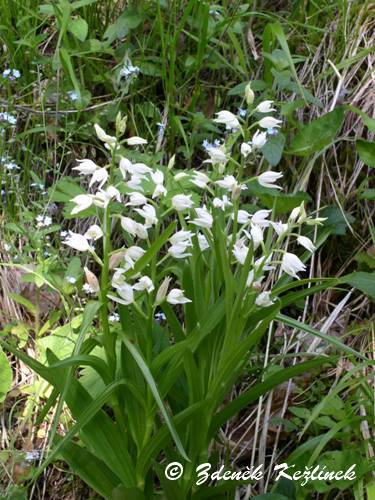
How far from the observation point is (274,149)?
2434 mm

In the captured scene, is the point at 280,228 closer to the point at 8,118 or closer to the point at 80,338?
the point at 80,338

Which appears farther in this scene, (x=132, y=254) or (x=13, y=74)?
(x=13, y=74)

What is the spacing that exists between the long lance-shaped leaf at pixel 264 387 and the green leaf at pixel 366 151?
0.88m

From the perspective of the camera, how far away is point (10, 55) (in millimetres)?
2957

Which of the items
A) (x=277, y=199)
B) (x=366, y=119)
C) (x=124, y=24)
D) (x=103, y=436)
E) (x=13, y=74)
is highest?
(x=124, y=24)

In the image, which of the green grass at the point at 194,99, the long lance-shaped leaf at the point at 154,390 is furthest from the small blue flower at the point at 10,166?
the long lance-shaped leaf at the point at 154,390

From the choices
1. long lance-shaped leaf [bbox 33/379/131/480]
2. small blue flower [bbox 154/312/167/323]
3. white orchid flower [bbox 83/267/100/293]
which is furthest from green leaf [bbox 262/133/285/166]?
long lance-shaped leaf [bbox 33/379/131/480]

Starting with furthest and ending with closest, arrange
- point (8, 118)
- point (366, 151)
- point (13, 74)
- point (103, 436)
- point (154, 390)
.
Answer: point (13, 74), point (8, 118), point (366, 151), point (103, 436), point (154, 390)

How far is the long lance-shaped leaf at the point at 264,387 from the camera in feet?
5.57

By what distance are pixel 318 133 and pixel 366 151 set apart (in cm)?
16

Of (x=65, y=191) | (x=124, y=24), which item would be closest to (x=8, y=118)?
(x=65, y=191)

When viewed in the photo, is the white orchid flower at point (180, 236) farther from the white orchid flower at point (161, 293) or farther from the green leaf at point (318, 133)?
the green leaf at point (318, 133)

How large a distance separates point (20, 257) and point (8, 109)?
622mm

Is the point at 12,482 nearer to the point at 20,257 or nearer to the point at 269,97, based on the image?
the point at 20,257
